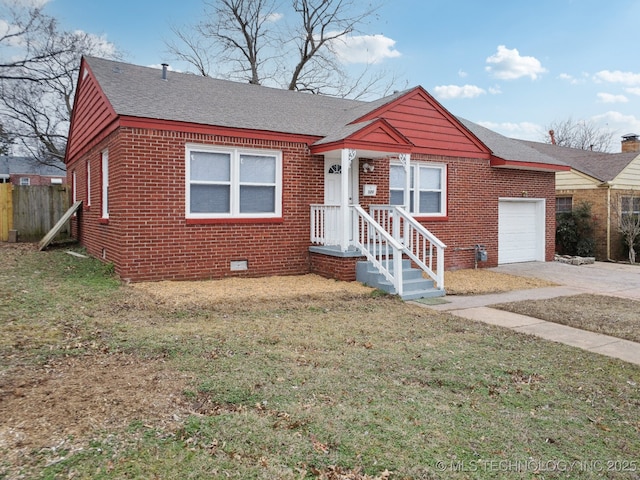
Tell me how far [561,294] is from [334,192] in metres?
5.26

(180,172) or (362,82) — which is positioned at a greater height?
(362,82)

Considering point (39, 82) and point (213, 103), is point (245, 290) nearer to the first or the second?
point (213, 103)

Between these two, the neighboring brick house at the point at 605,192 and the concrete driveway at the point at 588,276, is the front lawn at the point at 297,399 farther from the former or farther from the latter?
the neighboring brick house at the point at 605,192

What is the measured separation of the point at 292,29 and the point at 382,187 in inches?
704

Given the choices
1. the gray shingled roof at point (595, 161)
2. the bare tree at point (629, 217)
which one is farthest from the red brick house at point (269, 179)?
the gray shingled roof at point (595, 161)

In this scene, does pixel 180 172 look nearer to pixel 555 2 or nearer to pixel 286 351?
pixel 286 351

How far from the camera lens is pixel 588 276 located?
1248 cm

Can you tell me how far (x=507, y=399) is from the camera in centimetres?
414

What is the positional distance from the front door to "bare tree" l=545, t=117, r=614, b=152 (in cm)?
3975

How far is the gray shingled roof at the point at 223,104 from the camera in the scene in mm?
9727

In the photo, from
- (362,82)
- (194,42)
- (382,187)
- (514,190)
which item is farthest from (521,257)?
(194,42)

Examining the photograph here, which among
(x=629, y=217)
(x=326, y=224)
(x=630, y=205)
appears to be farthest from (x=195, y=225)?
(x=630, y=205)

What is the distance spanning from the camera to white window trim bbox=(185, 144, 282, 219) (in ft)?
31.7

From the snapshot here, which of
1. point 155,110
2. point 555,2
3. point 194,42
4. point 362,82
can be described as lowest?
point 155,110
